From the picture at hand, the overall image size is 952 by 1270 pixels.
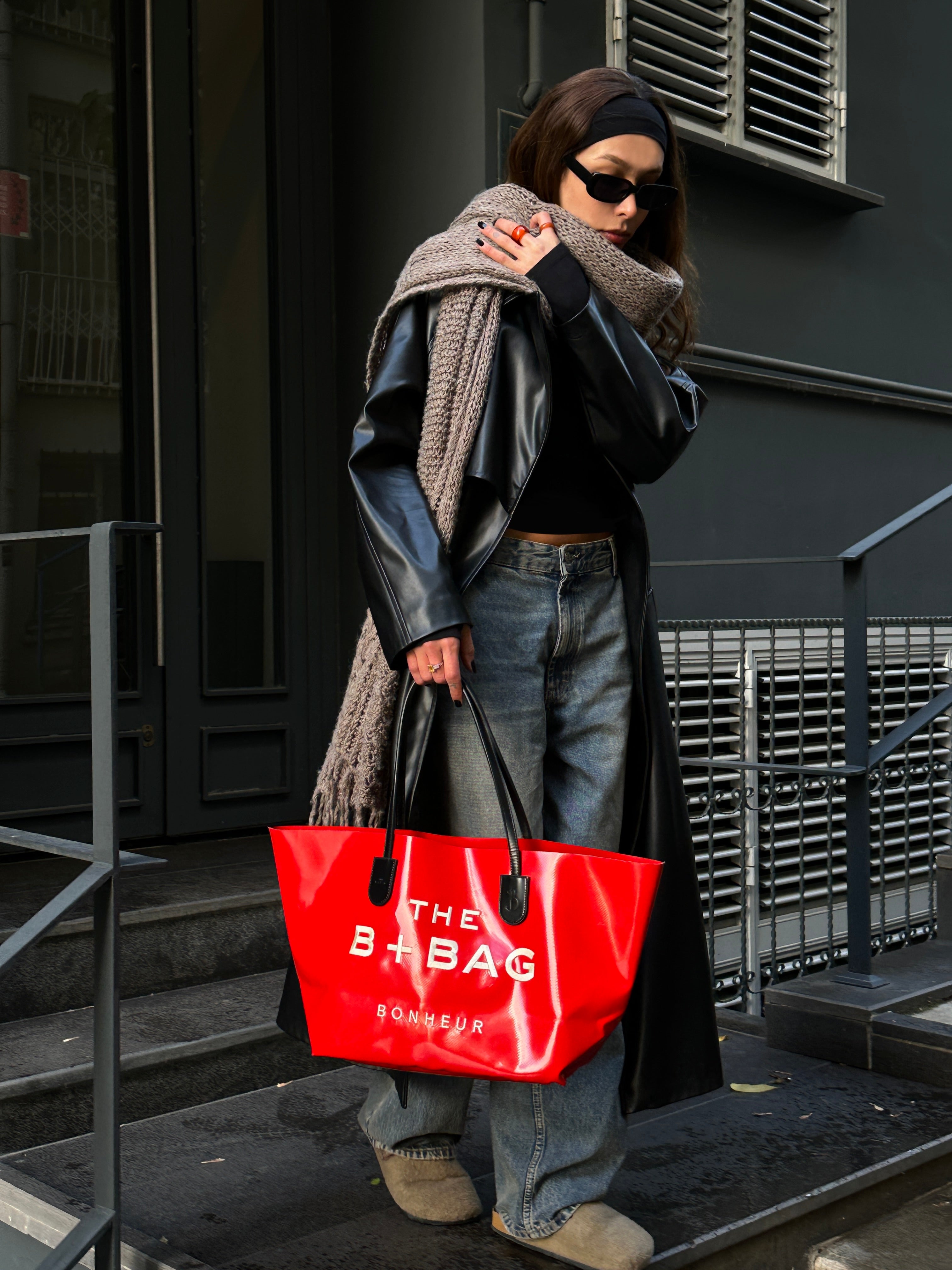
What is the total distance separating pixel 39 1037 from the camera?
302cm

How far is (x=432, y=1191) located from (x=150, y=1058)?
0.99 m

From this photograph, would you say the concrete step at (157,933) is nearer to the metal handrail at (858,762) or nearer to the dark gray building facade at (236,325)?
the dark gray building facade at (236,325)

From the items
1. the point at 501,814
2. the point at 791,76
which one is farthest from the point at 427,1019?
the point at 791,76

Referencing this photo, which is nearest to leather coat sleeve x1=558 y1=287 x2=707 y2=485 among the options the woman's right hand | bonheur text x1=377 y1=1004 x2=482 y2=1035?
the woman's right hand

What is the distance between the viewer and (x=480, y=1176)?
8.15 feet

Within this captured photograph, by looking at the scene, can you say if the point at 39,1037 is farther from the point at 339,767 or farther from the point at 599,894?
the point at 599,894

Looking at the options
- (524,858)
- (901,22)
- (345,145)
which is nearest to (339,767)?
(524,858)

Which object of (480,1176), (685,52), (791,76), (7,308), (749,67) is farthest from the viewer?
(791,76)

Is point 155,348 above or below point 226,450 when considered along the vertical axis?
above

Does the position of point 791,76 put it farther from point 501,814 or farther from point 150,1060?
point 150,1060

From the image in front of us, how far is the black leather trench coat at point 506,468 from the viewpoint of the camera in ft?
6.40

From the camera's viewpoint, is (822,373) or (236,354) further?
(822,373)

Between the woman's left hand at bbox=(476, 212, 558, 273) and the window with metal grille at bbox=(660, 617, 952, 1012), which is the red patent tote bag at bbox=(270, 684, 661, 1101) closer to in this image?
the woman's left hand at bbox=(476, 212, 558, 273)

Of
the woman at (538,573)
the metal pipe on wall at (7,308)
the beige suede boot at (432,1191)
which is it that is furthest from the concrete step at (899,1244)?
the metal pipe on wall at (7,308)
